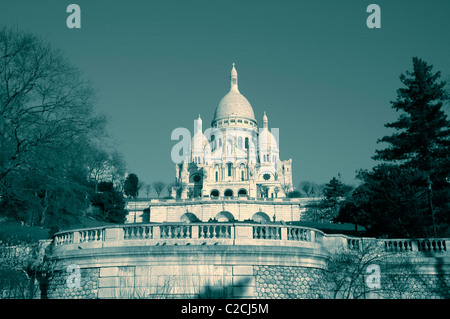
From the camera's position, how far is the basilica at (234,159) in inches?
4122

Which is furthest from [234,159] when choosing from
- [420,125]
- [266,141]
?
[420,125]

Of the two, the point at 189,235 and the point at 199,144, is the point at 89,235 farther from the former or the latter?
the point at 199,144

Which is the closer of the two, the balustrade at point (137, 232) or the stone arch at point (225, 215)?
the balustrade at point (137, 232)

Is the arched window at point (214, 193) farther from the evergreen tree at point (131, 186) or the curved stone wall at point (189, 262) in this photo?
the curved stone wall at point (189, 262)

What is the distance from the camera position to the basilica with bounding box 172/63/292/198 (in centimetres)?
10469

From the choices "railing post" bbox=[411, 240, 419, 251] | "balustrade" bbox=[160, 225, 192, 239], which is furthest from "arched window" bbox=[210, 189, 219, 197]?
"balustrade" bbox=[160, 225, 192, 239]

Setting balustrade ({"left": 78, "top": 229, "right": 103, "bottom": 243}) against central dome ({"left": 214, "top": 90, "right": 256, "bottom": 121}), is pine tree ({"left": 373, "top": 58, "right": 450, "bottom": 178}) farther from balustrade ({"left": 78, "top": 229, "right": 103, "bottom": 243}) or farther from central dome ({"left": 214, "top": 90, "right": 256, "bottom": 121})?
central dome ({"left": 214, "top": 90, "right": 256, "bottom": 121})

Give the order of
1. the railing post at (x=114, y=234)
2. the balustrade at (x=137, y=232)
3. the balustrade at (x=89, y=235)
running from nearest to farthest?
1. the balustrade at (x=137, y=232)
2. the railing post at (x=114, y=234)
3. the balustrade at (x=89, y=235)

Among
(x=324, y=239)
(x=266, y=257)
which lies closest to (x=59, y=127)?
(x=266, y=257)

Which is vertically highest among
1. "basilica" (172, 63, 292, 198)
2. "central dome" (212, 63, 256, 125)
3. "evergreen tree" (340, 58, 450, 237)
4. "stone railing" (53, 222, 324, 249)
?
"central dome" (212, 63, 256, 125)

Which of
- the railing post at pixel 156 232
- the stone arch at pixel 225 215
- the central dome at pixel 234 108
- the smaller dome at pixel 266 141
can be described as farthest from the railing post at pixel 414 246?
the central dome at pixel 234 108

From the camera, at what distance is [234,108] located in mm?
126375

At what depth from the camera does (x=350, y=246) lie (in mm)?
17422
